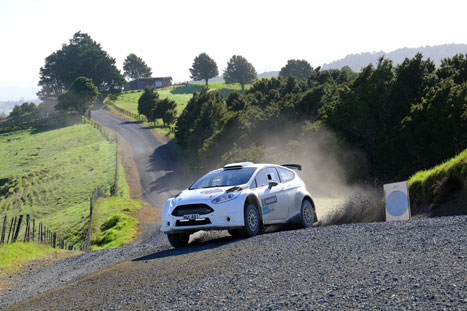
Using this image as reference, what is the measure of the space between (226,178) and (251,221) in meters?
1.48

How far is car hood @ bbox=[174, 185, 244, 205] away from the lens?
12930 millimetres

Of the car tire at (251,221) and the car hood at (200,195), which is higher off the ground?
the car hood at (200,195)

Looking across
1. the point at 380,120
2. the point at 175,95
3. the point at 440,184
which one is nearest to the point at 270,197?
the point at 440,184

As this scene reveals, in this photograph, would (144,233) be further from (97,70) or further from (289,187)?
(97,70)

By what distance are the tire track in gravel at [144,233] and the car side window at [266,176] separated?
2.94 meters

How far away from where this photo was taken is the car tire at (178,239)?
13.6m

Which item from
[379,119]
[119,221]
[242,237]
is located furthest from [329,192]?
[242,237]

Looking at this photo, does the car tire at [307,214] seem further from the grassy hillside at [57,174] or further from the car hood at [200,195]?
the grassy hillside at [57,174]

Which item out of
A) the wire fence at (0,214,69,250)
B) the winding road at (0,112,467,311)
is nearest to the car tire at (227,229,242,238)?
the winding road at (0,112,467,311)

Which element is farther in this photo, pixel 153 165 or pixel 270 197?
pixel 153 165

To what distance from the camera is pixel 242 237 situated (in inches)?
506

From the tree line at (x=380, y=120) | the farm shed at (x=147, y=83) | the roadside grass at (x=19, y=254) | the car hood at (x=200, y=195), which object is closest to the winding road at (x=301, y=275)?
the car hood at (x=200, y=195)

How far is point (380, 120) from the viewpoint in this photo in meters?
34.2

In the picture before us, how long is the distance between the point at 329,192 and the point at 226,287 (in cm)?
2708
